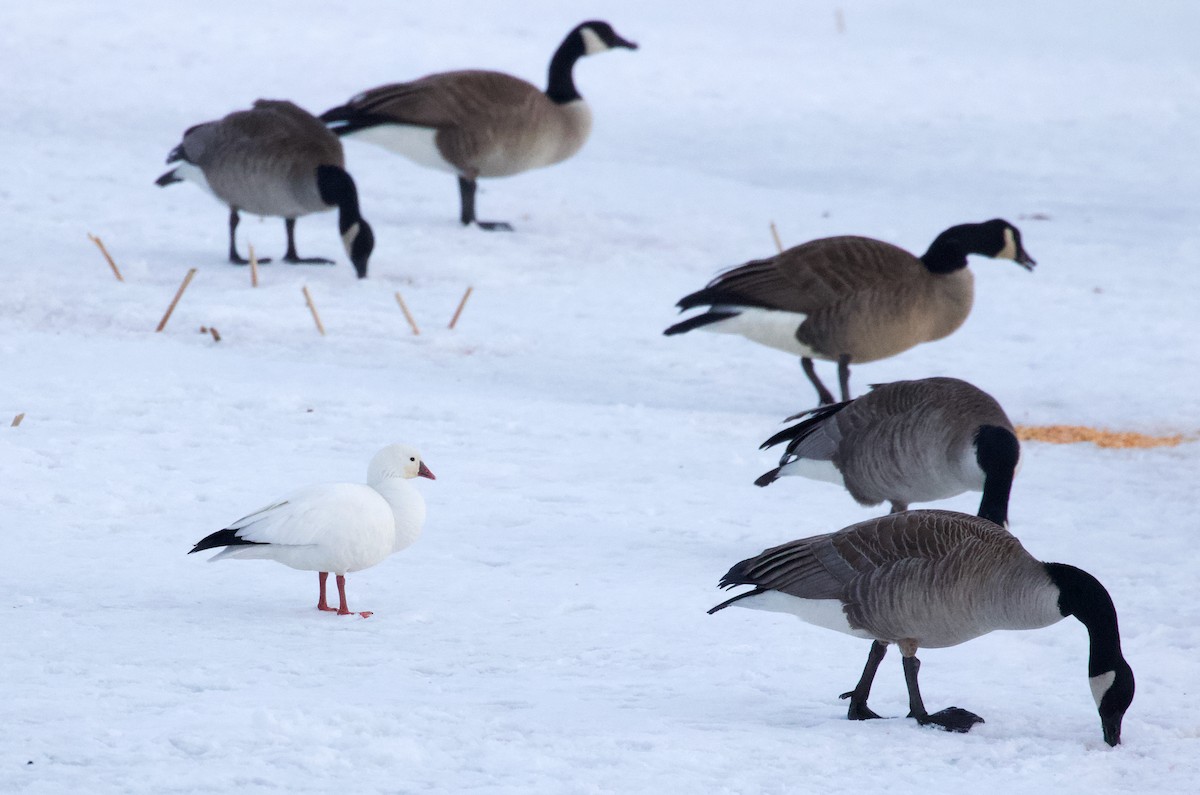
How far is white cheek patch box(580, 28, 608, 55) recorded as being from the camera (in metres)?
14.0

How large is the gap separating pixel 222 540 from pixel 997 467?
2.97m

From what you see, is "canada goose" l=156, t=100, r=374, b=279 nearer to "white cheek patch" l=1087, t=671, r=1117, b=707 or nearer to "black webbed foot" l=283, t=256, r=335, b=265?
"black webbed foot" l=283, t=256, r=335, b=265

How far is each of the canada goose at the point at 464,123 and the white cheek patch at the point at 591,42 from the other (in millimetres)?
1041

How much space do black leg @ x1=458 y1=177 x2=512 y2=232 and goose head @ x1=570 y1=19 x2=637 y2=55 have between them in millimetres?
2010

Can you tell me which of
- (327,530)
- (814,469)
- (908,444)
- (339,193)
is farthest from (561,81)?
(327,530)

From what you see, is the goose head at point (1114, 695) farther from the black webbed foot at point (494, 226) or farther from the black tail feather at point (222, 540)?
the black webbed foot at point (494, 226)

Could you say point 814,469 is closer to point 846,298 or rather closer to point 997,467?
point 997,467

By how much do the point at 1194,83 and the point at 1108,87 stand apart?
4.13ft

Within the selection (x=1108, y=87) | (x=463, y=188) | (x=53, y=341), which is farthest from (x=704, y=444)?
(x=1108, y=87)

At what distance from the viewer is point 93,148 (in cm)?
1378

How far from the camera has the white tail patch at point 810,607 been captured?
4.72m

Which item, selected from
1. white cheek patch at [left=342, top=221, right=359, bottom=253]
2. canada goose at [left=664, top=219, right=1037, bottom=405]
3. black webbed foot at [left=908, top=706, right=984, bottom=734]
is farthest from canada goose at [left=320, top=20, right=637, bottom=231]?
black webbed foot at [left=908, top=706, right=984, bottom=734]

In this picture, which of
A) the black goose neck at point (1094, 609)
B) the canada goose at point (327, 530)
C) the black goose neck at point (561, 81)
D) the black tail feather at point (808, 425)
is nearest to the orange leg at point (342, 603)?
the canada goose at point (327, 530)

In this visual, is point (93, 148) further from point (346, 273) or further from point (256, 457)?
point (256, 457)
